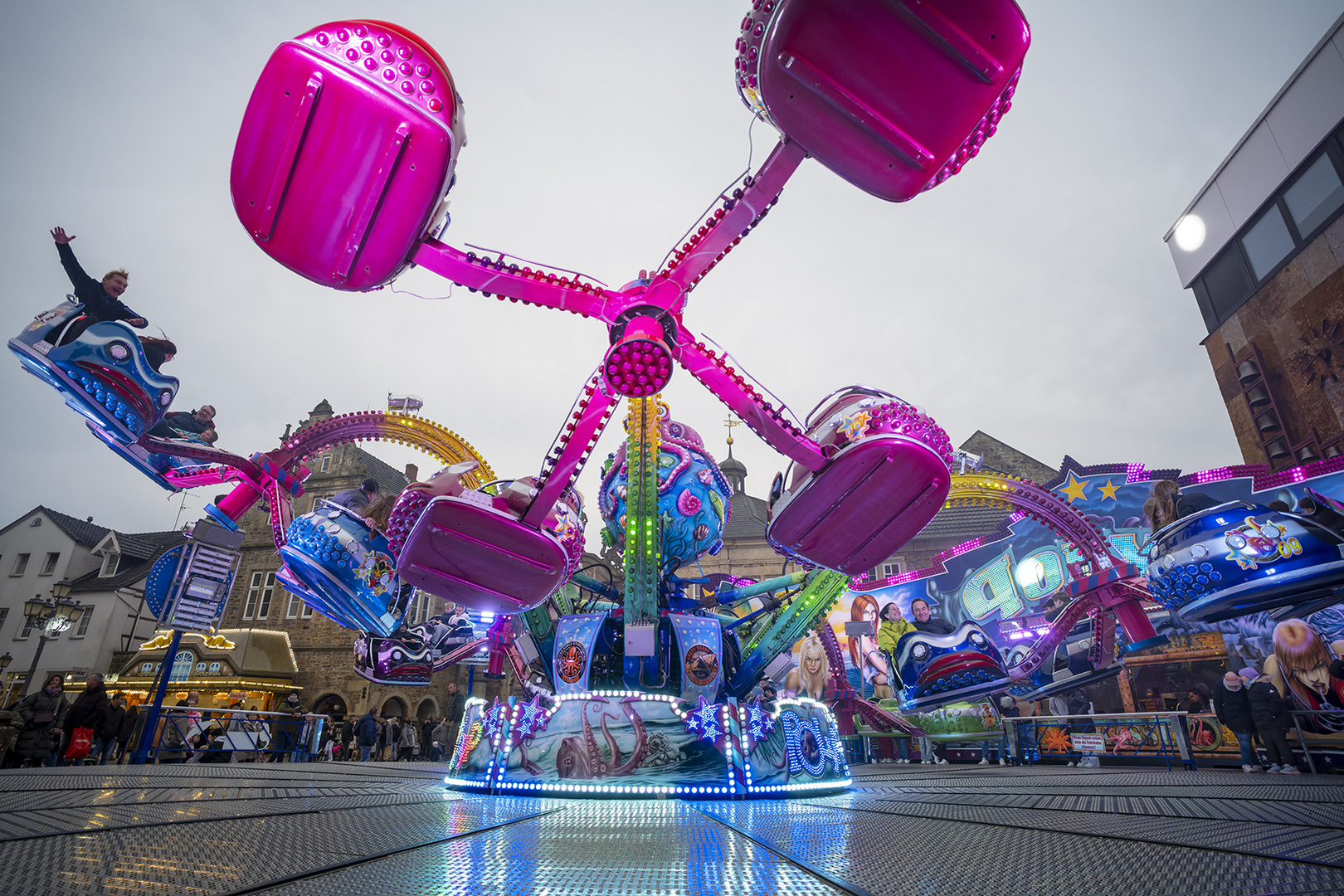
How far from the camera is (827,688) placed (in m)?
17.5

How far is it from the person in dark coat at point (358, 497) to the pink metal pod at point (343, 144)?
12.8 ft

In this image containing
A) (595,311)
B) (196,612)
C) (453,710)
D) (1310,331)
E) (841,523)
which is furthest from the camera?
(453,710)

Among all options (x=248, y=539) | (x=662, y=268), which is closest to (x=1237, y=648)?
(x=662, y=268)

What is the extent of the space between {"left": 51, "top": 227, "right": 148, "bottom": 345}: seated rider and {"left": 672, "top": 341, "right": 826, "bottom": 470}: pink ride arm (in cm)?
583

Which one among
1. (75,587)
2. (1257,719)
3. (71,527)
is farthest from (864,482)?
(71,527)

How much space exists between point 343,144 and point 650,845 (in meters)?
3.77

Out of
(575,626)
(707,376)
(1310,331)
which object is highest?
(1310,331)

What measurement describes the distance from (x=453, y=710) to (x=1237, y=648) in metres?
21.5

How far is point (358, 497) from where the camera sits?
7.32 meters

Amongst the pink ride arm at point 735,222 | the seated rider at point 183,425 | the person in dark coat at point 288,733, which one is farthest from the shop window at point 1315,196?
the person in dark coat at point 288,733

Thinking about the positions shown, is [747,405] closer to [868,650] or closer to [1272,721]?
[1272,721]

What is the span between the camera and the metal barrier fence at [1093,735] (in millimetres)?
10258

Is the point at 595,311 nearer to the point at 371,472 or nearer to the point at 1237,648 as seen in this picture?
the point at 1237,648

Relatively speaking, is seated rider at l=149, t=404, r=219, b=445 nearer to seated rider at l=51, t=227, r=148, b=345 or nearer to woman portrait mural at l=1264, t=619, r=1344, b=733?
seated rider at l=51, t=227, r=148, b=345
